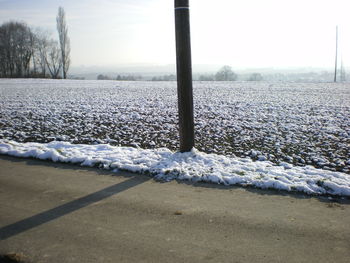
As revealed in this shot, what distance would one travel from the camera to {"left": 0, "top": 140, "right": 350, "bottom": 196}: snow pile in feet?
16.2

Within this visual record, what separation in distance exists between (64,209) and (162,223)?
4.86ft

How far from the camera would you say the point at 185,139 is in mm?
6562

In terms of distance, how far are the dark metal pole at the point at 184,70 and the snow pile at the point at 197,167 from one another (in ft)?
1.45

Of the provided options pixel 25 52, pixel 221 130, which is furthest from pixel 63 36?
pixel 221 130

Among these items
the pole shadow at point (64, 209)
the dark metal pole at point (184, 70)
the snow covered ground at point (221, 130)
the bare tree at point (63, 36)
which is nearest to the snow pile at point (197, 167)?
the dark metal pole at point (184, 70)

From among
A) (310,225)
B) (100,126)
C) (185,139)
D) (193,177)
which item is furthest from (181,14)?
(100,126)

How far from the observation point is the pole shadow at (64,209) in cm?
369

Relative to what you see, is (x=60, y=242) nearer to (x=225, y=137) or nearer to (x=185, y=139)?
(x=185, y=139)

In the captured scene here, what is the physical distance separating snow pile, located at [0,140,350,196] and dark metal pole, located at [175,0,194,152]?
44 cm

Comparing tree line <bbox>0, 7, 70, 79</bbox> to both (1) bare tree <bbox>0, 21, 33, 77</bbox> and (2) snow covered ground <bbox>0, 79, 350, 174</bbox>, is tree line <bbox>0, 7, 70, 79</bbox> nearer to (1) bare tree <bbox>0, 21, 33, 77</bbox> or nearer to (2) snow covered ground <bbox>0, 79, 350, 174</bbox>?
(1) bare tree <bbox>0, 21, 33, 77</bbox>

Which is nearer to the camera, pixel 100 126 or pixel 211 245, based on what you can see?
pixel 211 245

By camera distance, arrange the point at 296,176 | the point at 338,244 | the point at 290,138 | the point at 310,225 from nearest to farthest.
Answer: the point at 338,244, the point at 310,225, the point at 296,176, the point at 290,138

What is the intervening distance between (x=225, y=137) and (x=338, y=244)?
223 inches

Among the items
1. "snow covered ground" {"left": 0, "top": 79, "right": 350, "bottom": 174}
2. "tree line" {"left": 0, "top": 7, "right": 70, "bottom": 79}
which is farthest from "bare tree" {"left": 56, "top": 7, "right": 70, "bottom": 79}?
"snow covered ground" {"left": 0, "top": 79, "right": 350, "bottom": 174}
